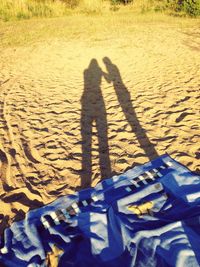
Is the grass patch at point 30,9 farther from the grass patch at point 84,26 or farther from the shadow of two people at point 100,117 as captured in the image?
the shadow of two people at point 100,117

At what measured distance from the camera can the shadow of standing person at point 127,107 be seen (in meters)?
5.20

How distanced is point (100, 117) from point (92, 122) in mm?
264

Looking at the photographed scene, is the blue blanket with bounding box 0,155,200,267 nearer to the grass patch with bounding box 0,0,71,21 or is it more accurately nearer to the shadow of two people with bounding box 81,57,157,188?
the shadow of two people with bounding box 81,57,157,188

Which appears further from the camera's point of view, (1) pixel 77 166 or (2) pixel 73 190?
(1) pixel 77 166

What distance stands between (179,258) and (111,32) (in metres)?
11.4

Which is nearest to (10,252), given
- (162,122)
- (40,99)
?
(162,122)

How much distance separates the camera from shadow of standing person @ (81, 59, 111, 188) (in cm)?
477

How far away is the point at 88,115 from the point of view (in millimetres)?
6395

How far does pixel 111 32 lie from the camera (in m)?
12.9

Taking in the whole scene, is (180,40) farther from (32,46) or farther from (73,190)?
(73,190)

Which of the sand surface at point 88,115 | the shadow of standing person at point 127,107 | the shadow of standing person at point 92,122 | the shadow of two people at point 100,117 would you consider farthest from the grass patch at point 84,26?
the shadow of standing person at point 92,122

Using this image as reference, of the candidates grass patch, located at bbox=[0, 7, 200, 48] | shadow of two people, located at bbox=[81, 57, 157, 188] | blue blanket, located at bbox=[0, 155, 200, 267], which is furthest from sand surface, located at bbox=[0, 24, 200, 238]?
grass patch, located at bbox=[0, 7, 200, 48]

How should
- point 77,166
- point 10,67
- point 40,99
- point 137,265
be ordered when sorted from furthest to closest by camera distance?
point 10,67, point 40,99, point 77,166, point 137,265

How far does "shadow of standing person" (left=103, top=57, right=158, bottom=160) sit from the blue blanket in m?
0.82
